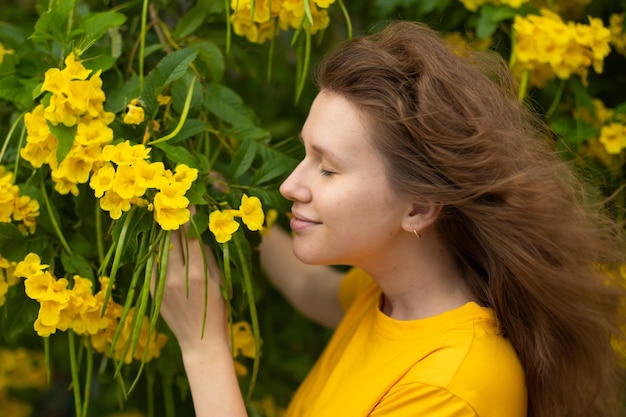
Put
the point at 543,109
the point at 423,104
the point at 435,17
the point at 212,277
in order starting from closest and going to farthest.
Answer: the point at 423,104, the point at 212,277, the point at 543,109, the point at 435,17

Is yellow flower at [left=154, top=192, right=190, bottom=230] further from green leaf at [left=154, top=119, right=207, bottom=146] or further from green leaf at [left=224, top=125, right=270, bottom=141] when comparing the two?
green leaf at [left=224, top=125, right=270, bottom=141]

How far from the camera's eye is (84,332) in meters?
1.24

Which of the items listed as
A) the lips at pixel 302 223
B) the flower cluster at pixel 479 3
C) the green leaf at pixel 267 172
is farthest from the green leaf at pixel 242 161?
the flower cluster at pixel 479 3

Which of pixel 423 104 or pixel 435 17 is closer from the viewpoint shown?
pixel 423 104

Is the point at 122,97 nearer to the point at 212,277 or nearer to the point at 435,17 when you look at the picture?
the point at 212,277

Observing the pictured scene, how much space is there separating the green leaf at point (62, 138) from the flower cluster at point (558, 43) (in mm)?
817

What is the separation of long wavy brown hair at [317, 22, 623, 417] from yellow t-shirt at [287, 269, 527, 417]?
0.06 metres

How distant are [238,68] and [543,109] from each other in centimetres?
63

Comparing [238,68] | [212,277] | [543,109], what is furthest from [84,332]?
[543,109]

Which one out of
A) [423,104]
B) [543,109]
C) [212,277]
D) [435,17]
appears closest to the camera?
[423,104]

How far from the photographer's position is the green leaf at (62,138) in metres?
1.17

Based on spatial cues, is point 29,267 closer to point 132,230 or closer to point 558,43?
point 132,230

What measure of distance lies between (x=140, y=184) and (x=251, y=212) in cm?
20

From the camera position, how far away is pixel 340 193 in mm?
1210
